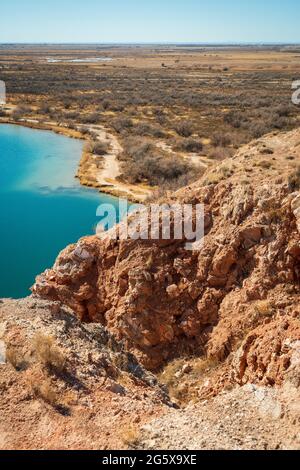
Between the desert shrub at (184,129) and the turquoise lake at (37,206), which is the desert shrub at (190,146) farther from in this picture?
the turquoise lake at (37,206)

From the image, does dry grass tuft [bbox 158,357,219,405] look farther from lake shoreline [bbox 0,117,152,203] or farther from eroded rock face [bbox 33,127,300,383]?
lake shoreline [bbox 0,117,152,203]

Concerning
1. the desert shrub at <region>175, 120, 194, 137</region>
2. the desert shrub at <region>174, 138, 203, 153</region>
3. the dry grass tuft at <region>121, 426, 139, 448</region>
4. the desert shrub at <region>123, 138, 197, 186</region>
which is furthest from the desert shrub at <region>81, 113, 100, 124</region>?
the dry grass tuft at <region>121, 426, 139, 448</region>

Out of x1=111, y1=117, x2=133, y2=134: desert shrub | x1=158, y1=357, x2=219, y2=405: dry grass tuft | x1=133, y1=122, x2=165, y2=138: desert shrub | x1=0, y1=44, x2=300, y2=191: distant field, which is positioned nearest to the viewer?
x1=158, y1=357, x2=219, y2=405: dry grass tuft

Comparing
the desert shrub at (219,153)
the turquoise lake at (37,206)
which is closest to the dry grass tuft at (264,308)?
the turquoise lake at (37,206)

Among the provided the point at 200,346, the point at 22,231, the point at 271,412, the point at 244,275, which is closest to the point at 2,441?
the point at 271,412

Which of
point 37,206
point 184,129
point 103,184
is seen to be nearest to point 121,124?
point 184,129
